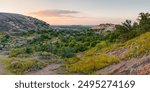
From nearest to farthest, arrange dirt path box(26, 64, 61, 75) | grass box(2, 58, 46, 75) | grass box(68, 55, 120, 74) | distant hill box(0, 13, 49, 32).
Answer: grass box(68, 55, 120, 74)
dirt path box(26, 64, 61, 75)
grass box(2, 58, 46, 75)
distant hill box(0, 13, 49, 32)

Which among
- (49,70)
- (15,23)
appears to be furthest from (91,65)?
(15,23)

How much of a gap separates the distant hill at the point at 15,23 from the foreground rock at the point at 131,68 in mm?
44609

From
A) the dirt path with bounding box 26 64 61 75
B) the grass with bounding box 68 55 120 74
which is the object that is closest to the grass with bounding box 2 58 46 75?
the dirt path with bounding box 26 64 61 75

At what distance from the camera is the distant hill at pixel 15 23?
217ft

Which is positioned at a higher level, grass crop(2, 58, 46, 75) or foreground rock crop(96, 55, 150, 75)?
foreground rock crop(96, 55, 150, 75)

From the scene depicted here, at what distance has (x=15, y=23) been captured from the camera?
69688mm

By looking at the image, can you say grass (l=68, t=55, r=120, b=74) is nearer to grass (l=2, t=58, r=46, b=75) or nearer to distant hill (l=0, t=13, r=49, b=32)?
grass (l=2, t=58, r=46, b=75)

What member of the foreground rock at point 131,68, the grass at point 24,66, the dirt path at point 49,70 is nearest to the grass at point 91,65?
the foreground rock at point 131,68

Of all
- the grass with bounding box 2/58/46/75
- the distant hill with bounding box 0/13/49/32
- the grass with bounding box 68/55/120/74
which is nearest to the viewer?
the grass with bounding box 68/55/120/74

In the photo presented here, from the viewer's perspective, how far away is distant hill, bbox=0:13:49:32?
2606 inches

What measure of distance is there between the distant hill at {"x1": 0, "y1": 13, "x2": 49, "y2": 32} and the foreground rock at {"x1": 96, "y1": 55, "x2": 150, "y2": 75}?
1756 inches

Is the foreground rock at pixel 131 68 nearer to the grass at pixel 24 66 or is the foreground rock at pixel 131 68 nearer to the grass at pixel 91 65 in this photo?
the grass at pixel 91 65

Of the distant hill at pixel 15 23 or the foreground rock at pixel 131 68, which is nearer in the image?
the foreground rock at pixel 131 68

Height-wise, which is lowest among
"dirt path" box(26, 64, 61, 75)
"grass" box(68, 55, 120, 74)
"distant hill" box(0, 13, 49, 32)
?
"distant hill" box(0, 13, 49, 32)
